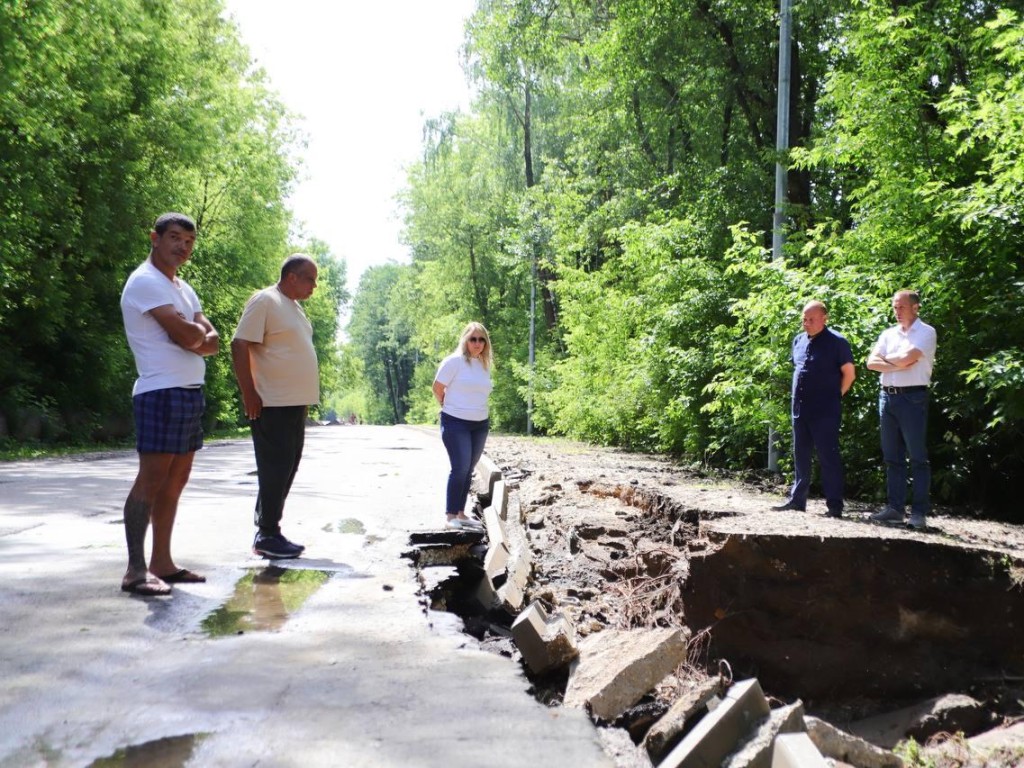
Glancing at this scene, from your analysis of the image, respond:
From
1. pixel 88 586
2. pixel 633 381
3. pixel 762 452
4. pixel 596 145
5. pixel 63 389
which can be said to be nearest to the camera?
pixel 88 586

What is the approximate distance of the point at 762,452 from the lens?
43.2 feet

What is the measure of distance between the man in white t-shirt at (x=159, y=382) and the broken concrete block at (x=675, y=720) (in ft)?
9.49

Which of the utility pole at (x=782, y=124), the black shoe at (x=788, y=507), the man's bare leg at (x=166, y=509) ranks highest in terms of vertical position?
the utility pole at (x=782, y=124)

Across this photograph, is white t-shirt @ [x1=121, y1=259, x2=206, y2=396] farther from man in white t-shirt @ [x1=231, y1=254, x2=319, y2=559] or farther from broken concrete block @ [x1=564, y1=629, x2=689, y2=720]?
broken concrete block @ [x1=564, y1=629, x2=689, y2=720]

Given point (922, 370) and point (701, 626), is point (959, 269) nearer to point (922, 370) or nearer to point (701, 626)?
point (922, 370)

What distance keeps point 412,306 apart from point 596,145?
3291cm

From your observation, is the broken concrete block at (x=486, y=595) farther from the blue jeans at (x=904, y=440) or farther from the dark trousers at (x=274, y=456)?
the blue jeans at (x=904, y=440)

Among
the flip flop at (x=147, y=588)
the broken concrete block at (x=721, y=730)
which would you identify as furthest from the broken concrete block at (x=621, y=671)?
the flip flop at (x=147, y=588)

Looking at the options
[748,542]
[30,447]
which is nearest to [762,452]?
[748,542]

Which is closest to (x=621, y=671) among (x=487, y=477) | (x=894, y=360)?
(x=894, y=360)

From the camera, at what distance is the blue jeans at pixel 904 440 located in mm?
7004

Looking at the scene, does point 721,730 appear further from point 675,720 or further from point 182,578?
point 182,578

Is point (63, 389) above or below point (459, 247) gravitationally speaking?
below

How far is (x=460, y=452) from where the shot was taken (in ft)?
25.1
